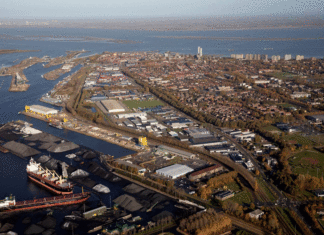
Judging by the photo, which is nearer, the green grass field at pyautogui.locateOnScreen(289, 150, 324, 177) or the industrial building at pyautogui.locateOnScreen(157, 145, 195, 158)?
the green grass field at pyautogui.locateOnScreen(289, 150, 324, 177)

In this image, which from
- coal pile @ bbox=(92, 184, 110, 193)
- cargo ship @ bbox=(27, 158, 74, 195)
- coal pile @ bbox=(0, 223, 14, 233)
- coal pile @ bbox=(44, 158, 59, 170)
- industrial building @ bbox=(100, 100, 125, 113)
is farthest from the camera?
industrial building @ bbox=(100, 100, 125, 113)

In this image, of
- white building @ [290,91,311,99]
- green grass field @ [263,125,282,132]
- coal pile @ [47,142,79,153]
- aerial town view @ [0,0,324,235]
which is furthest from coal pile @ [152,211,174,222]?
white building @ [290,91,311,99]

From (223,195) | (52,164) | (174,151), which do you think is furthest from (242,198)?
(52,164)

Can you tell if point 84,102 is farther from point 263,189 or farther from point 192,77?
point 263,189

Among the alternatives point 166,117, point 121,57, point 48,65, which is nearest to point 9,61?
point 48,65

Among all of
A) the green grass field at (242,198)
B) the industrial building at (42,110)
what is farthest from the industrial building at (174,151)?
the industrial building at (42,110)

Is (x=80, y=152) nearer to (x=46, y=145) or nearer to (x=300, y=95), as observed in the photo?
(x=46, y=145)

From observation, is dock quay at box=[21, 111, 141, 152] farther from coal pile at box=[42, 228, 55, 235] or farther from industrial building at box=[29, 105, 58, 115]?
coal pile at box=[42, 228, 55, 235]
